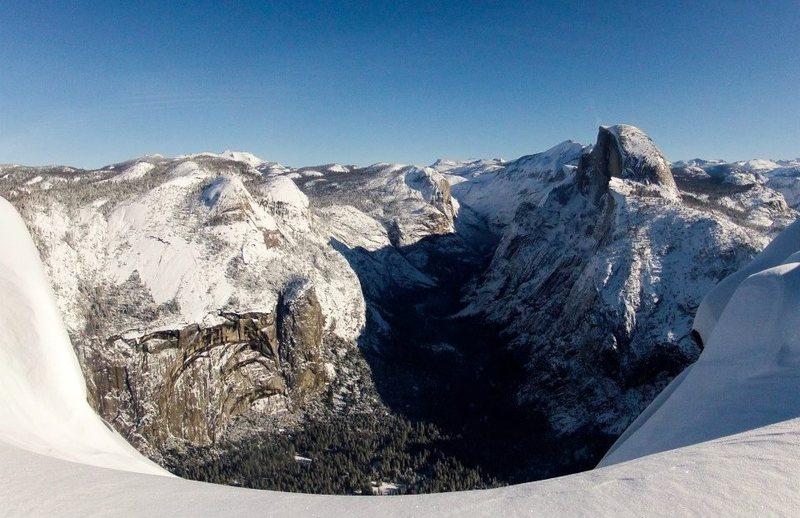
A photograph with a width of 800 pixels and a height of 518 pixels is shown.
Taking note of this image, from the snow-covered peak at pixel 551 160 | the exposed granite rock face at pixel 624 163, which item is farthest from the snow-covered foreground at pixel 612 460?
the snow-covered peak at pixel 551 160

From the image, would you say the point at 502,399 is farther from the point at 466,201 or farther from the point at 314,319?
the point at 466,201

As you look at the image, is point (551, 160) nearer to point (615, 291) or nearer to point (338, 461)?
point (615, 291)

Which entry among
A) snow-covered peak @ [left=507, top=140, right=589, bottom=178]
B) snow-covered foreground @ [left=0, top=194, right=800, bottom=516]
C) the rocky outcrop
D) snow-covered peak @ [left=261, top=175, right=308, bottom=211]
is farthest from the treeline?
snow-covered peak @ [left=507, top=140, right=589, bottom=178]

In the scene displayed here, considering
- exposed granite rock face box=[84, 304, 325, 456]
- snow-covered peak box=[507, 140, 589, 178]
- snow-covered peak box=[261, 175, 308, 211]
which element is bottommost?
exposed granite rock face box=[84, 304, 325, 456]

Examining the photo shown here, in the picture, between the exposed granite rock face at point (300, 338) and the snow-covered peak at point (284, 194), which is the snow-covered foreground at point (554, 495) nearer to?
the exposed granite rock face at point (300, 338)

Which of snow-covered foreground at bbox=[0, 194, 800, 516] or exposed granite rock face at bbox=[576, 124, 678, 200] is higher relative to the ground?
exposed granite rock face at bbox=[576, 124, 678, 200]

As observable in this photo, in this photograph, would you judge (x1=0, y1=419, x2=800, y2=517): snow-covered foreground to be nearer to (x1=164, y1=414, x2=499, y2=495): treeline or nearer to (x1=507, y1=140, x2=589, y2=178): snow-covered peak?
(x1=164, y1=414, x2=499, y2=495): treeline
